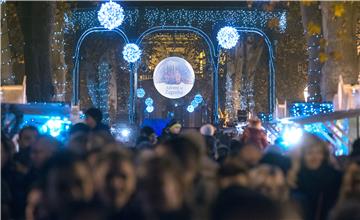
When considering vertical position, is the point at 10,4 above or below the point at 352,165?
above

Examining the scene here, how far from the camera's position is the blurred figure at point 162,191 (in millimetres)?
6582

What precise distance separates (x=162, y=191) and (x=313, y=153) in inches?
124

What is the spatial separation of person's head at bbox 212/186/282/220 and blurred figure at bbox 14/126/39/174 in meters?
4.49

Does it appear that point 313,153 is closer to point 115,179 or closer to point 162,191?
point 115,179

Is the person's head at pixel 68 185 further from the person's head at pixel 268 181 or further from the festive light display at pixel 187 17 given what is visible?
the festive light display at pixel 187 17

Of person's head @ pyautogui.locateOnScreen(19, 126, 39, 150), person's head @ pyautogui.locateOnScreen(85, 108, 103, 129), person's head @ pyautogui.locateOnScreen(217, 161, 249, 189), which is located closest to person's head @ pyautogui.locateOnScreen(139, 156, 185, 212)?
person's head @ pyautogui.locateOnScreen(217, 161, 249, 189)

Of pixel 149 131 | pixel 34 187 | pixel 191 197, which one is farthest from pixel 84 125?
pixel 191 197

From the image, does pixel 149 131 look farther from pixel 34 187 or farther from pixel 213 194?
pixel 213 194

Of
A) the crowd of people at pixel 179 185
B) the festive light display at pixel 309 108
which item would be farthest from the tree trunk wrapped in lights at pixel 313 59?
the crowd of people at pixel 179 185

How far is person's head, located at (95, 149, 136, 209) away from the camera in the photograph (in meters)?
7.10

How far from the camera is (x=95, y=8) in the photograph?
3634 cm

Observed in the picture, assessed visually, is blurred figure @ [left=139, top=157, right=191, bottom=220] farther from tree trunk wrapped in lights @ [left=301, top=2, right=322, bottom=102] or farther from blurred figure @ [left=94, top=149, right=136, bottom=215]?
tree trunk wrapped in lights @ [left=301, top=2, right=322, bottom=102]

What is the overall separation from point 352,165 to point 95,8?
1125 inches

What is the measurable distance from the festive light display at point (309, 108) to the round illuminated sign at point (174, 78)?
754 cm
